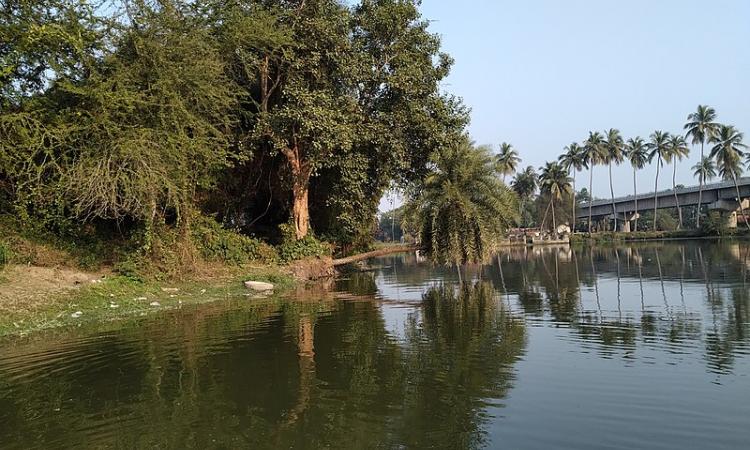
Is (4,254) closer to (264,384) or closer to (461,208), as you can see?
(264,384)

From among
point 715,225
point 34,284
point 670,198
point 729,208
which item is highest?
point 670,198

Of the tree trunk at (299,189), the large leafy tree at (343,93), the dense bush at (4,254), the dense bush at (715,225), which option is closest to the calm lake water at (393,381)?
the dense bush at (4,254)

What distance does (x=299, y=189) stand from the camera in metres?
27.7

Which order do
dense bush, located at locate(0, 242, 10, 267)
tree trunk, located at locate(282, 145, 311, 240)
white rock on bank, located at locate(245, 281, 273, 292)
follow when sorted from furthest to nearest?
tree trunk, located at locate(282, 145, 311, 240) → white rock on bank, located at locate(245, 281, 273, 292) → dense bush, located at locate(0, 242, 10, 267)

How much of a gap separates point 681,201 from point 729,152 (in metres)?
16.8

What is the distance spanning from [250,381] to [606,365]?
5771 mm

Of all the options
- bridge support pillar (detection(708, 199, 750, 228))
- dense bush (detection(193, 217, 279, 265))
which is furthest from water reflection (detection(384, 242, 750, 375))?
bridge support pillar (detection(708, 199, 750, 228))

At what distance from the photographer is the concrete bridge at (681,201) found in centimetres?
7588

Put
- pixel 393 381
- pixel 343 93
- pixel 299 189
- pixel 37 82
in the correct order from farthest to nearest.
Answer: pixel 299 189, pixel 343 93, pixel 37 82, pixel 393 381

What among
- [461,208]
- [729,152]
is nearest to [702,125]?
[729,152]

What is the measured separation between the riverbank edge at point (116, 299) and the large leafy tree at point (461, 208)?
7.55 meters

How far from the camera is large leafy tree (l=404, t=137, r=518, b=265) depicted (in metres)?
25.2

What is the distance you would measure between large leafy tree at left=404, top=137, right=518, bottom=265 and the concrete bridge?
6458cm

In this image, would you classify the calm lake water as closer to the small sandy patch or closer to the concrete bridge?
the small sandy patch
